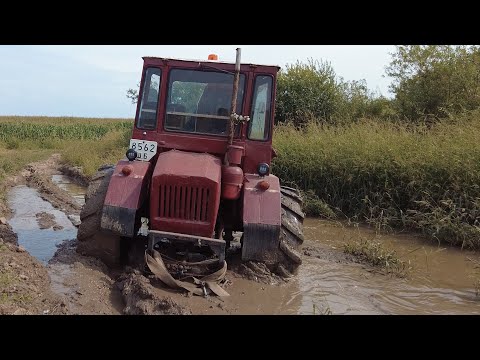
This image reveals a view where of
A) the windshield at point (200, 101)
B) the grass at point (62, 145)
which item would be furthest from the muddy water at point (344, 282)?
the grass at point (62, 145)

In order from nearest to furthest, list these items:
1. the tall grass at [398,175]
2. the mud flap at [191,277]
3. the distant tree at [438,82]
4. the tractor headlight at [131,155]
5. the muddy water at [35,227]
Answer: the mud flap at [191,277], the tractor headlight at [131,155], the muddy water at [35,227], the tall grass at [398,175], the distant tree at [438,82]

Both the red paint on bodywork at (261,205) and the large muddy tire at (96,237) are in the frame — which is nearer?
the red paint on bodywork at (261,205)

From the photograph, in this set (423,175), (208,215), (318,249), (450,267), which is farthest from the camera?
(423,175)

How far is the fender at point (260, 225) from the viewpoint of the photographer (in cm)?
525

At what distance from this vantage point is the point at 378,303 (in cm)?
536

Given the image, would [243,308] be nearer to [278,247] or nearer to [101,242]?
[278,247]

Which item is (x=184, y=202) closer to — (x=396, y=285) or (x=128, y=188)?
A: (x=128, y=188)

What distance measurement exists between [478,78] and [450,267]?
10329 mm

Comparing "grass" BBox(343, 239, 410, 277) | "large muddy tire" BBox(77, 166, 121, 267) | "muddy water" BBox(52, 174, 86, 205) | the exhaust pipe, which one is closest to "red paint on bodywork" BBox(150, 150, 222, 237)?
the exhaust pipe

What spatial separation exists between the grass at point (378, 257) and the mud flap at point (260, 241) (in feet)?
6.98

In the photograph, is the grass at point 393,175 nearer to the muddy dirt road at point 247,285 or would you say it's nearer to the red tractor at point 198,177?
the muddy dirt road at point 247,285

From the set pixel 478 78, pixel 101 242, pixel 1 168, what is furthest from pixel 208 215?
pixel 478 78

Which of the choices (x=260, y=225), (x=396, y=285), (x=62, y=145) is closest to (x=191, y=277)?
(x=260, y=225)

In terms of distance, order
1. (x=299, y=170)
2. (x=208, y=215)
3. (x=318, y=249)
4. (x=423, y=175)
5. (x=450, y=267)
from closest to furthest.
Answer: (x=208, y=215)
(x=450, y=267)
(x=318, y=249)
(x=423, y=175)
(x=299, y=170)
